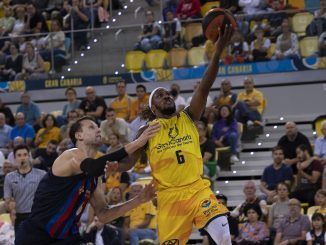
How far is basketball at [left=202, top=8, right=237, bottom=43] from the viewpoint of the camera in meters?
8.91

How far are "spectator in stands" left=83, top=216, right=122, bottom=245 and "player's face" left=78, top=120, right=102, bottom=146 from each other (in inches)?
232

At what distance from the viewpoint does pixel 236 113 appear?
16953 millimetres

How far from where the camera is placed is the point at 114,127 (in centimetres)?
1686

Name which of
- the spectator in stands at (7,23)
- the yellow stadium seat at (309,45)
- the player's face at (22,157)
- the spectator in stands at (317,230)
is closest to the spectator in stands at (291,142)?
the spectator in stands at (317,230)

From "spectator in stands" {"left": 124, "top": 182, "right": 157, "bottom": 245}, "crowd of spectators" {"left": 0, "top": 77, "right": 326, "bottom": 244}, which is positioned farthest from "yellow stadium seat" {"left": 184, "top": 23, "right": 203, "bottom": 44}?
"spectator in stands" {"left": 124, "top": 182, "right": 157, "bottom": 245}

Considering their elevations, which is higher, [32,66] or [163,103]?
[32,66]

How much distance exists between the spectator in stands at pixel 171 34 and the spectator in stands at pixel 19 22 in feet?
14.2

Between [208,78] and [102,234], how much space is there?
5.51 m

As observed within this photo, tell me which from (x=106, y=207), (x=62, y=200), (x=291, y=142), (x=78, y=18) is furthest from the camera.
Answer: (x=78, y=18)

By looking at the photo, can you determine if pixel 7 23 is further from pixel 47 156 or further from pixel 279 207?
pixel 279 207

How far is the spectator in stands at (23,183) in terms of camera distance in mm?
13438

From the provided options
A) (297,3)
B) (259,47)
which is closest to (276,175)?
(259,47)

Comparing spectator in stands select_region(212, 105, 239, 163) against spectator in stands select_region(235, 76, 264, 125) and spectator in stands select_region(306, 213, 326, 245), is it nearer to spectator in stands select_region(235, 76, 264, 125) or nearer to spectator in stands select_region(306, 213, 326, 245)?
spectator in stands select_region(235, 76, 264, 125)

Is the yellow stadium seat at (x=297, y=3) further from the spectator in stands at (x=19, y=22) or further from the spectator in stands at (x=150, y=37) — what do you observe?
the spectator in stands at (x=19, y=22)
